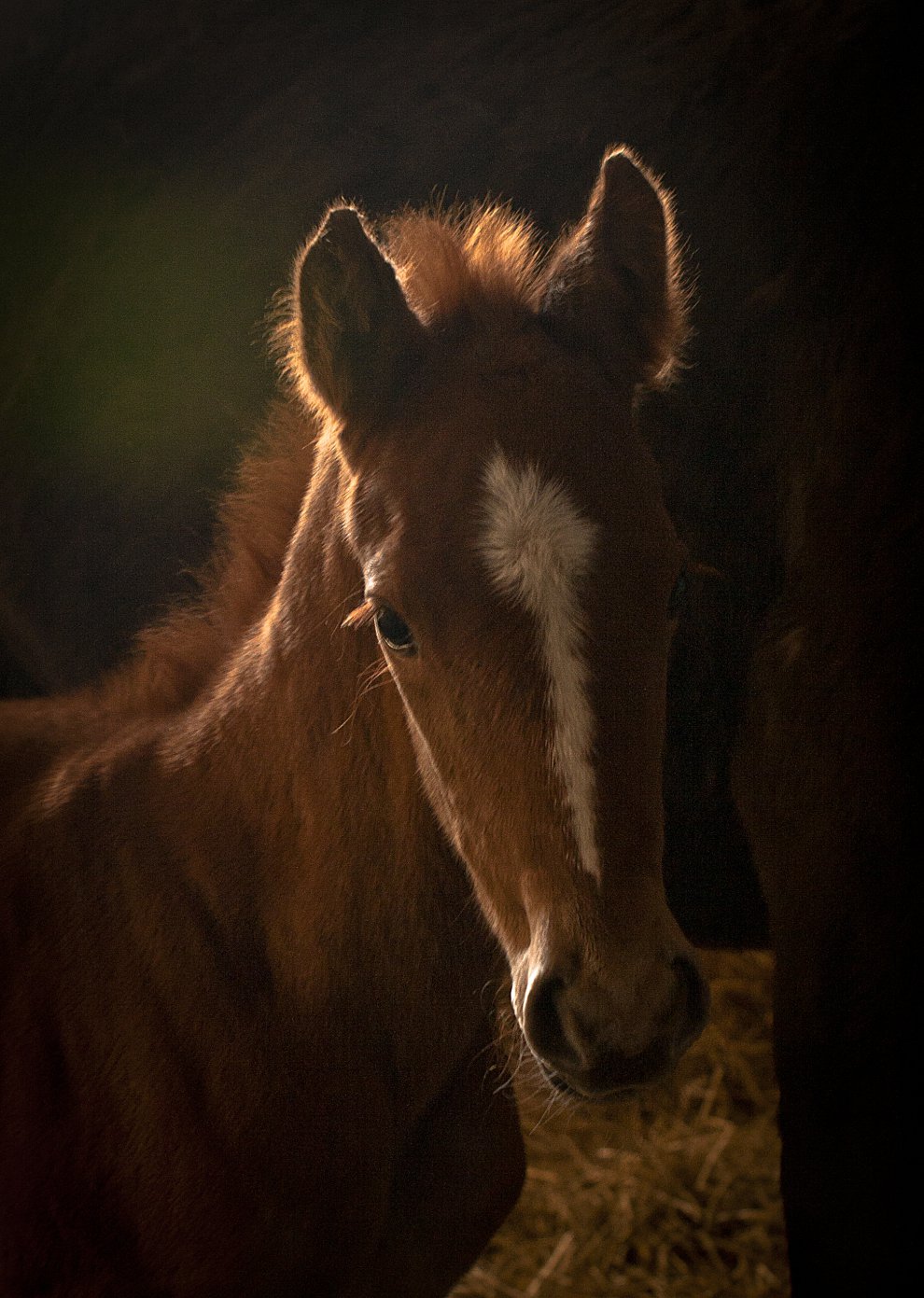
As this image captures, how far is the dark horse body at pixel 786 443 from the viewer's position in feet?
3.79

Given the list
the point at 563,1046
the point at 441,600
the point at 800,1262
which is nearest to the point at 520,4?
the point at 441,600

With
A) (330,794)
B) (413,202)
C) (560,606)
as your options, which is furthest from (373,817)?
(413,202)

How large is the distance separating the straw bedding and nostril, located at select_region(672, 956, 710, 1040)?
83cm

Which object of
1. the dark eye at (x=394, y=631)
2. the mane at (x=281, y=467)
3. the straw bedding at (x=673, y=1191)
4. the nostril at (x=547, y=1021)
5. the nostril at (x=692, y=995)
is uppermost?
the mane at (x=281, y=467)

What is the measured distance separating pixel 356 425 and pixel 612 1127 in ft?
5.76

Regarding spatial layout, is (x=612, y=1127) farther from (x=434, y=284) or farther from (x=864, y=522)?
(x=434, y=284)

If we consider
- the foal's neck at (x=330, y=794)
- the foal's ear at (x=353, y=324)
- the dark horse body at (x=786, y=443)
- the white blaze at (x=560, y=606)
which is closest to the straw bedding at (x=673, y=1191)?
the dark horse body at (x=786, y=443)

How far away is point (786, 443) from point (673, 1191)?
1.51 metres

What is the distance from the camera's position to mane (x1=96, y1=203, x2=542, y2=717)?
1022 millimetres

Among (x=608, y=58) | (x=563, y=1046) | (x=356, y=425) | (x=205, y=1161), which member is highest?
(x=608, y=58)

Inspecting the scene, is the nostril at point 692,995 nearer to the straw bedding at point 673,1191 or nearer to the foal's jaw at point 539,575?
the foal's jaw at point 539,575

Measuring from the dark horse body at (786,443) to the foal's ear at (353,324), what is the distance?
0.39 m

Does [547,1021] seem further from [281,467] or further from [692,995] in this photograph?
[281,467]

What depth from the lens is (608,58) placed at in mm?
1319
